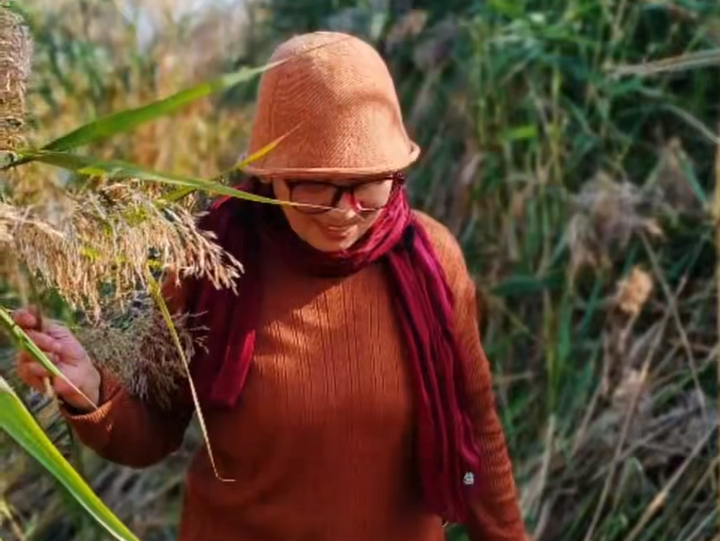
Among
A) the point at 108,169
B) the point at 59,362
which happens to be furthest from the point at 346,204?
the point at 108,169

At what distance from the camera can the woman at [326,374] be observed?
1.64m

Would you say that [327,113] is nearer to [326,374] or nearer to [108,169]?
[326,374]

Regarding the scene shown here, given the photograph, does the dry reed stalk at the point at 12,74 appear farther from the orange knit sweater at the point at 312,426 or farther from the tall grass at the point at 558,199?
the tall grass at the point at 558,199

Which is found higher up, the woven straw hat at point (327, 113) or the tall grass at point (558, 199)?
the woven straw hat at point (327, 113)

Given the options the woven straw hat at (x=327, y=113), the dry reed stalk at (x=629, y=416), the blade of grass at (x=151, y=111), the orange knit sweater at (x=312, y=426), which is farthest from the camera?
the dry reed stalk at (x=629, y=416)

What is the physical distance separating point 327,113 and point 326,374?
29 cm

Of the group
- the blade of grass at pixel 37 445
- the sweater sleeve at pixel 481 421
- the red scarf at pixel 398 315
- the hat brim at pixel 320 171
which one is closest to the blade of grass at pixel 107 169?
the blade of grass at pixel 37 445

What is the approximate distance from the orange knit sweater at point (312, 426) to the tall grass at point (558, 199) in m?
→ 0.92

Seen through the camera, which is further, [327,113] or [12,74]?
[327,113]

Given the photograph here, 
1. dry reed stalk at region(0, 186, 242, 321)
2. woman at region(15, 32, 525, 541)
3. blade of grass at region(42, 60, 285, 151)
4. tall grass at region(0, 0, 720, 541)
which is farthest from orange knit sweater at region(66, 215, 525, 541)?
tall grass at region(0, 0, 720, 541)

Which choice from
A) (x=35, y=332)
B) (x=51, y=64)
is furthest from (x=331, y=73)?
(x=51, y=64)

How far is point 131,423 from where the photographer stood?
169 cm

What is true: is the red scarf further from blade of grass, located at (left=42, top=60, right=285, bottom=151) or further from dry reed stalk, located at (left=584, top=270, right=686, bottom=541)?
dry reed stalk, located at (left=584, top=270, right=686, bottom=541)

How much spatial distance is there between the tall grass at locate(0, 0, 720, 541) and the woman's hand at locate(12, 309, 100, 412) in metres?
1.06
